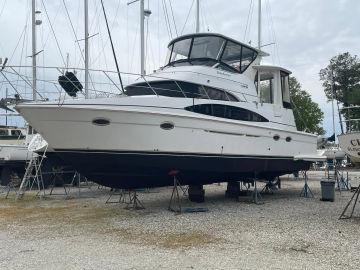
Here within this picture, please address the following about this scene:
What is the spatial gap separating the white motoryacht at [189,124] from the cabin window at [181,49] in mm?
32

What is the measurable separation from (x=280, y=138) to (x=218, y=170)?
2.97 meters

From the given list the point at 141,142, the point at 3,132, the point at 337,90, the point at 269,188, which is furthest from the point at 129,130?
the point at 337,90

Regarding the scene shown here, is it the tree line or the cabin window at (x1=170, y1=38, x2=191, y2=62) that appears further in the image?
the tree line

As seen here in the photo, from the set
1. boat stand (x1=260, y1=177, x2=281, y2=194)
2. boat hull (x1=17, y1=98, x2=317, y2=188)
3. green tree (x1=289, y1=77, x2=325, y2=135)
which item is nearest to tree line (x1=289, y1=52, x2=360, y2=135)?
green tree (x1=289, y1=77, x2=325, y2=135)

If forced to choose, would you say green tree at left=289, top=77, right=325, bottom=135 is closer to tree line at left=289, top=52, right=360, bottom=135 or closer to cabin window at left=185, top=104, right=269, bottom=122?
tree line at left=289, top=52, right=360, bottom=135

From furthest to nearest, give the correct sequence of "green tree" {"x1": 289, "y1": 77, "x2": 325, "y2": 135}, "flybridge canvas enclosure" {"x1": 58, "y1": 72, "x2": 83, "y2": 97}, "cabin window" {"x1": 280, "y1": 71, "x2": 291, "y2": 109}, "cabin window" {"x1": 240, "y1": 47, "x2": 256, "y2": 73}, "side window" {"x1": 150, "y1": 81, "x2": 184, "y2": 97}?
"green tree" {"x1": 289, "y1": 77, "x2": 325, "y2": 135} → "cabin window" {"x1": 280, "y1": 71, "x2": 291, "y2": 109} → "cabin window" {"x1": 240, "y1": 47, "x2": 256, "y2": 73} → "side window" {"x1": 150, "y1": 81, "x2": 184, "y2": 97} → "flybridge canvas enclosure" {"x1": 58, "y1": 72, "x2": 83, "y2": 97}

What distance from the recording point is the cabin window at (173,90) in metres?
11.0

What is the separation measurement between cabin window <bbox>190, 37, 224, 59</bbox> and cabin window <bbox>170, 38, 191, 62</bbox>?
213 millimetres

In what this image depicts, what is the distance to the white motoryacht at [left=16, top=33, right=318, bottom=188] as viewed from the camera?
31.5 feet

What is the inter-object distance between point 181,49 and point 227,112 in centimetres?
307

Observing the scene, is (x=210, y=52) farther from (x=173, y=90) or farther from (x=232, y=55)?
(x=173, y=90)

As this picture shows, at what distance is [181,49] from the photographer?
43.9 ft

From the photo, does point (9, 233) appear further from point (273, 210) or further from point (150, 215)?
point (273, 210)

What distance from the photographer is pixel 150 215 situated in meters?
10.3
